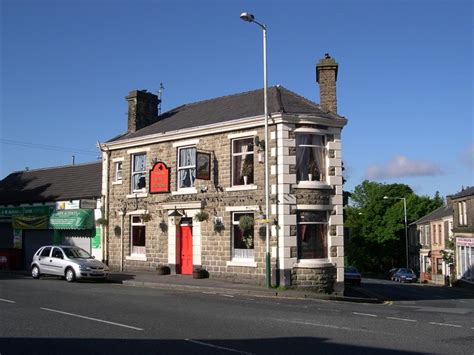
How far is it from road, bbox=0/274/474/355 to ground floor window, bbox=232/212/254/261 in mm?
5025

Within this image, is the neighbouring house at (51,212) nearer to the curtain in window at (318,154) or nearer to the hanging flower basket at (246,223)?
the hanging flower basket at (246,223)

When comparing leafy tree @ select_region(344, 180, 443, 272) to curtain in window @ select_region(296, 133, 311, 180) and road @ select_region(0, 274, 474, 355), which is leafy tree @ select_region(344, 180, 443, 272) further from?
road @ select_region(0, 274, 474, 355)

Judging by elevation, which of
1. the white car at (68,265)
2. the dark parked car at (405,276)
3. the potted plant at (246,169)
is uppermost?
the potted plant at (246,169)

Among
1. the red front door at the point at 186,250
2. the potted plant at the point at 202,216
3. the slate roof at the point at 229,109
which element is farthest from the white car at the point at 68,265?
the slate roof at the point at 229,109

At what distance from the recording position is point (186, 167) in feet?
80.3

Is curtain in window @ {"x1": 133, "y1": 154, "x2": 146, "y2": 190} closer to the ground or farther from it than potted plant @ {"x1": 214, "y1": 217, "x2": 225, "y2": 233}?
farther from it

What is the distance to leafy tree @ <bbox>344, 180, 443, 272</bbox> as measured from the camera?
233 feet

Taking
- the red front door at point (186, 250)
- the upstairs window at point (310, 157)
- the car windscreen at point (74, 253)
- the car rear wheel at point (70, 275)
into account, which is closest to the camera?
the upstairs window at point (310, 157)

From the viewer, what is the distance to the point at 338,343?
9.92 m

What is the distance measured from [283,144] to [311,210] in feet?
9.17

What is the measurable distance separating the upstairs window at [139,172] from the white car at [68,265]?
421 cm

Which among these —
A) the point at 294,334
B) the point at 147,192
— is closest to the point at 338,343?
the point at 294,334

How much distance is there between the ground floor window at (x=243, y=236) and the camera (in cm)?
2191

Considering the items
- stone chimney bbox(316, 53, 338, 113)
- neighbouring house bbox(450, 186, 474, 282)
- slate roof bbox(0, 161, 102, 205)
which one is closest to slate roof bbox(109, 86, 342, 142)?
stone chimney bbox(316, 53, 338, 113)
